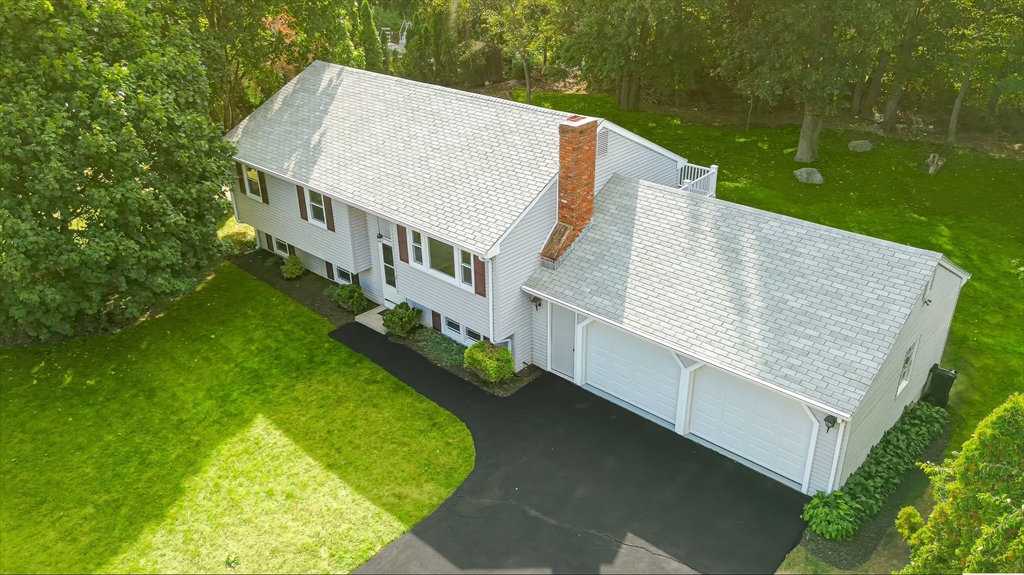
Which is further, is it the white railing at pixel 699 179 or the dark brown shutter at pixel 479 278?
the white railing at pixel 699 179

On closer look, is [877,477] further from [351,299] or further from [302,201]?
[302,201]

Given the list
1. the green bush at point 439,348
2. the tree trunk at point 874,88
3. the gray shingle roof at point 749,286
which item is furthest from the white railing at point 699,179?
the tree trunk at point 874,88

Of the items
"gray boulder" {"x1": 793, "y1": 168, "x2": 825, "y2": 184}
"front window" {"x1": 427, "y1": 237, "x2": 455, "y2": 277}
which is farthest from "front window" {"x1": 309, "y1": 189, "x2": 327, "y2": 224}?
"gray boulder" {"x1": 793, "y1": 168, "x2": 825, "y2": 184}

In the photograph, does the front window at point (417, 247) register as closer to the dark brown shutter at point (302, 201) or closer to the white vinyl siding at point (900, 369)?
the dark brown shutter at point (302, 201)

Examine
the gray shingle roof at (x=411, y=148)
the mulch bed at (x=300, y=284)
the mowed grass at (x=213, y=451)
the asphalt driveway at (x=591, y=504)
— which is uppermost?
the gray shingle roof at (x=411, y=148)

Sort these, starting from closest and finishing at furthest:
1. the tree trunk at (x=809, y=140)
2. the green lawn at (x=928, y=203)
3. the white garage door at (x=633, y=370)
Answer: the white garage door at (x=633, y=370), the green lawn at (x=928, y=203), the tree trunk at (x=809, y=140)

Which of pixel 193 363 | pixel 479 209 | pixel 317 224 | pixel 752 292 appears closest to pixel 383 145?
pixel 317 224

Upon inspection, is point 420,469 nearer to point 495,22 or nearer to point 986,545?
point 986,545
